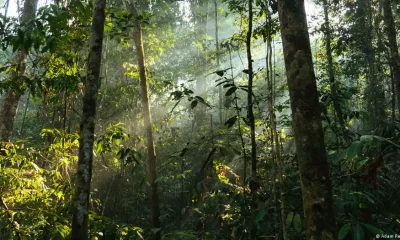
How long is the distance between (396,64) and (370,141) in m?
5.38

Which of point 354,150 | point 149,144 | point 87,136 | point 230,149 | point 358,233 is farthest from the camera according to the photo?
point 149,144

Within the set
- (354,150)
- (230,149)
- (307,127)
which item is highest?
(230,149)

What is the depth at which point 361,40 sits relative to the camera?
10352 millimetres

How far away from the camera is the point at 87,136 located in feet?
11.3

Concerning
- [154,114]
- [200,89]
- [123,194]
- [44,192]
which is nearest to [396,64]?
[44,192]

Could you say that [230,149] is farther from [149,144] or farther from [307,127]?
[307,127]

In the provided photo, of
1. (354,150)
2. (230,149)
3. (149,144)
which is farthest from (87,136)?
(354,150)

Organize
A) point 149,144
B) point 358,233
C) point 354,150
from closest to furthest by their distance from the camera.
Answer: point 354,150, point 358,233, point 149,144

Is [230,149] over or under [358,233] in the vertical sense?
over

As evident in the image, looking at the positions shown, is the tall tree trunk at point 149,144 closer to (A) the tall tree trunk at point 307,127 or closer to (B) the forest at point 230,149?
(B) the forest at point 230,149

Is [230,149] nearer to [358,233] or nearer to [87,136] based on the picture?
[87,136]

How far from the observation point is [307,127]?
7.28 ft

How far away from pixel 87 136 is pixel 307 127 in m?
2.27

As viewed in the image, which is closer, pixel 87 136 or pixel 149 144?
pixel 87 136
